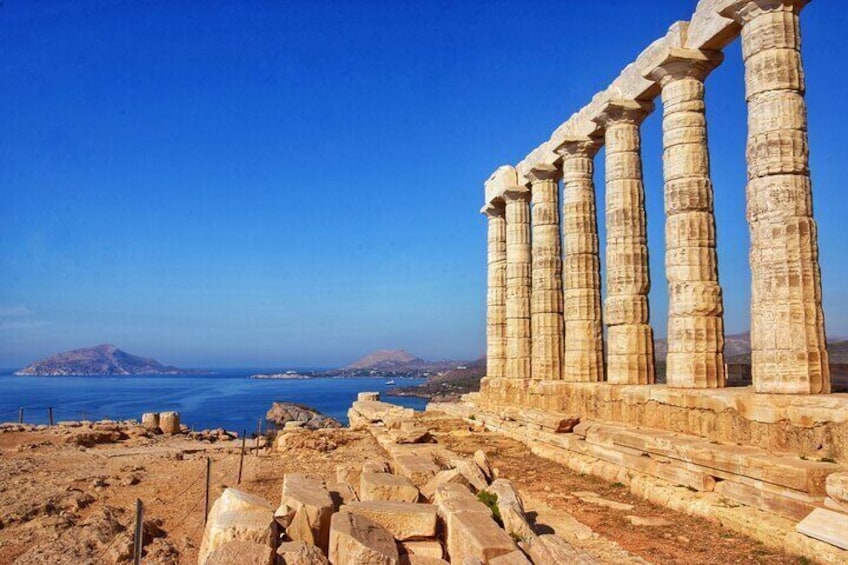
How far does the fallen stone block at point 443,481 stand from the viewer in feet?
34.1

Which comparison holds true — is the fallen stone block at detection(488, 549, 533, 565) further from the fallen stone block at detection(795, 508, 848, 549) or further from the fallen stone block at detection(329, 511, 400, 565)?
the fallen stone block at detection(795, 508, 848, 549)

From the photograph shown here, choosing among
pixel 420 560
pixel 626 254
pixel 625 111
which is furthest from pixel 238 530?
pixel 625 111

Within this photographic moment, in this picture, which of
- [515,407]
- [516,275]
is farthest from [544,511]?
[516,275]

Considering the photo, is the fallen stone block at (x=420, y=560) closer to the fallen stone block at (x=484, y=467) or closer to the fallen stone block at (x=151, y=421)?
the fallen stone block at (x=484, y=467)

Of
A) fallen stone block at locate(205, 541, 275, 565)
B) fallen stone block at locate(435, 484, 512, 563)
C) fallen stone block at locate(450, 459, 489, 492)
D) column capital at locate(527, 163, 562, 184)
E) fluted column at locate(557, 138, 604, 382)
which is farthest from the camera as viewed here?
column capital at locate(527, 163, 562, 184)

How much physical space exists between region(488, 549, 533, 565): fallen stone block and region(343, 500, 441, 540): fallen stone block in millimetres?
1536

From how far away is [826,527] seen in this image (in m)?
8.48

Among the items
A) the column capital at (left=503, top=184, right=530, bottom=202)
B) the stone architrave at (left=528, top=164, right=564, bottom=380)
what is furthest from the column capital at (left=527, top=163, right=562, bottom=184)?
the column capital at (left=503, top=184, right=530, bottom=202)

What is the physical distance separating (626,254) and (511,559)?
41.5 ft

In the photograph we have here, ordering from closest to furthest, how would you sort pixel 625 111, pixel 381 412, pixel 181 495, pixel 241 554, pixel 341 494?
pixel 241 554 < pixel 341 494 < pixel 181 495 < pixel 625 111 < pixel 381 412

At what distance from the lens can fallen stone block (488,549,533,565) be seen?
6.82 m

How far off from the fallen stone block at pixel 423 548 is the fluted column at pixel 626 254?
10796 mm

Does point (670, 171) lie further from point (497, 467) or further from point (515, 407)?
point (515, 407)

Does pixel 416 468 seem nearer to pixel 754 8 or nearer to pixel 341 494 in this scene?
pixel 341 494
